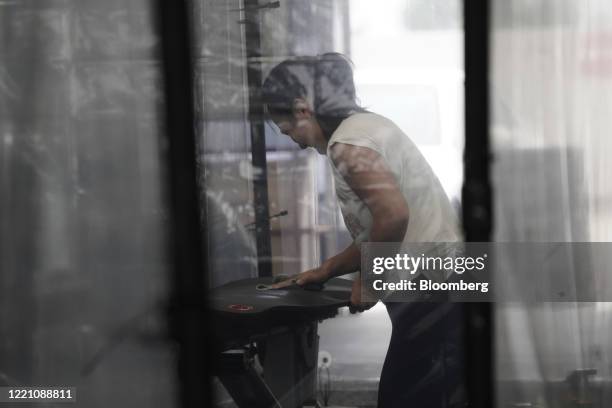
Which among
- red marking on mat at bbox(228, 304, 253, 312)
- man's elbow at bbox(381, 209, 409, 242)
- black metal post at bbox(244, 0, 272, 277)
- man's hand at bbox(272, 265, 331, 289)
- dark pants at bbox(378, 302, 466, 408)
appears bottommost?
dark pants at bbox(378, 302, 466, 408)

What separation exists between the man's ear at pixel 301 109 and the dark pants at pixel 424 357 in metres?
0.48

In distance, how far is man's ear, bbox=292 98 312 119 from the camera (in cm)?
154

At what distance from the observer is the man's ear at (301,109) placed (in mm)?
1535

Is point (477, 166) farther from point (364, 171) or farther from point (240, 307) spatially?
point (240, 307)

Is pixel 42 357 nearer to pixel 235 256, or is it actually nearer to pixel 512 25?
pixel 235 256

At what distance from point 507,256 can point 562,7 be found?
0.58m

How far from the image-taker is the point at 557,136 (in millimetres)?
1523

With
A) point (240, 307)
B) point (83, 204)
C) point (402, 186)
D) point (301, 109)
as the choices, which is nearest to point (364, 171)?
point (402, 186)

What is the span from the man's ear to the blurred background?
0.07m

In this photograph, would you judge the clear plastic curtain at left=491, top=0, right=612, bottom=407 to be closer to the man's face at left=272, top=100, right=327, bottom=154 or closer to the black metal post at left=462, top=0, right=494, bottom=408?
the black metal post at left=462, top=0, right=494, bottom=408

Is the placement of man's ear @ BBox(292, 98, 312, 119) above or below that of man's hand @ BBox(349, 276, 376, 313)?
above

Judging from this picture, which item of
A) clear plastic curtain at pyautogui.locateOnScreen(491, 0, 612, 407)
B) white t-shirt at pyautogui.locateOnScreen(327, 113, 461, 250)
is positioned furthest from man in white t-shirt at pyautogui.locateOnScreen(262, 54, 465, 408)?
clear plastic curtain at pyautogui.locateOnScreen(491, 0, 612, 407)

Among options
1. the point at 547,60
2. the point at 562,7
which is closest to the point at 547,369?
the point at 547,60

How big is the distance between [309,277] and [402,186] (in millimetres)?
305
